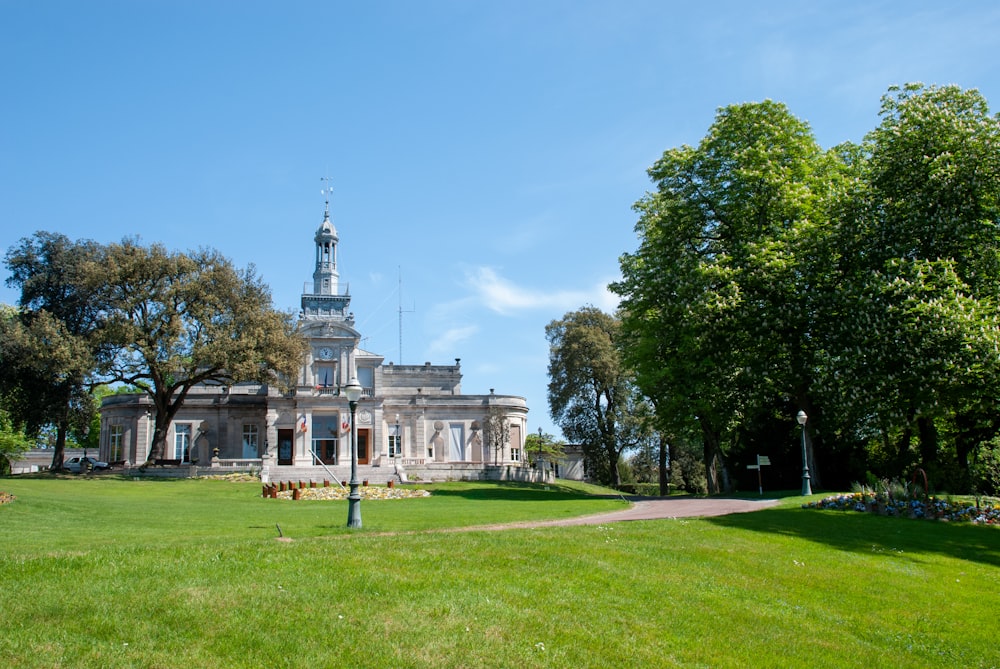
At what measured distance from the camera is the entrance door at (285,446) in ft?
186

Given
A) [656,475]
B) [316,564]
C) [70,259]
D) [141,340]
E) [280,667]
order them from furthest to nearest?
[656,475], [70,259], [141,340], [316,564], [280,667]

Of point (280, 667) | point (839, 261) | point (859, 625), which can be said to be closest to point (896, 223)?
point (839, 261)

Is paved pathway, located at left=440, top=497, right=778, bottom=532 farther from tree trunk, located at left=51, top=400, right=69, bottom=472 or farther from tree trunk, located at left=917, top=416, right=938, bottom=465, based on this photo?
tree trunk, located at left=51, top=400, right=69, bottom=472

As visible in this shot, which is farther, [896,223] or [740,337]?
[740,337]

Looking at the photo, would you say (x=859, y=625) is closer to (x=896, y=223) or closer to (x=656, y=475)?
(x=896, y=223)

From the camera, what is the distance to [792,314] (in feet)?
95.3

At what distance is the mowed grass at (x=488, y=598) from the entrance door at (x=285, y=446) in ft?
131

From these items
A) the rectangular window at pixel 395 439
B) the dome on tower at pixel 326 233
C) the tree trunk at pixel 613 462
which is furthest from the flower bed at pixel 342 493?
the dome on tower at pixel 326 233

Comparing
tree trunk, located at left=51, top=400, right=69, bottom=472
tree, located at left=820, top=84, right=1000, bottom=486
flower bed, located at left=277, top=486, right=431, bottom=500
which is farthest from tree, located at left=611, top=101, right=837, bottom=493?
tree trunk, located at left=51, top=400, right=69, bottom=472

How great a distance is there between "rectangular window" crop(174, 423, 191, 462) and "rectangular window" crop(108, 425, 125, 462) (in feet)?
11.7

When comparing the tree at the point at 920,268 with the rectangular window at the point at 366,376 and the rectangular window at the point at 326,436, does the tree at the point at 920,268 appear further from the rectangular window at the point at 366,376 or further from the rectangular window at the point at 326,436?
the rectangular window at the point at 366,376

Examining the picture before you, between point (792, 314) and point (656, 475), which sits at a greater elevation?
point (792, 314)

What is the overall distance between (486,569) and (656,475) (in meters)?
60.7

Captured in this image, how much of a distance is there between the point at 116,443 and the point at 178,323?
55.6 ft
